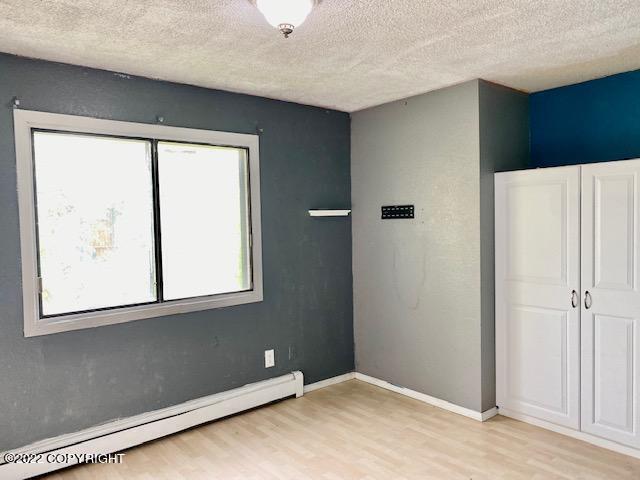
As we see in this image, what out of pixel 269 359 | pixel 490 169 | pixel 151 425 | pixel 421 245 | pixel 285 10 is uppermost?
pixel 285 10

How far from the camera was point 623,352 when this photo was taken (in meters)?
2.73

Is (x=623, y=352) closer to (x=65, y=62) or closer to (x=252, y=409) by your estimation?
(x=252, y=409)

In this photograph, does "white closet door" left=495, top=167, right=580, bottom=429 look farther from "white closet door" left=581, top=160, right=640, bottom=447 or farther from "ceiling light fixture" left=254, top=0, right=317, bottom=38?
"ceiling light fixture" left=254, top=0, right=317, bottom=38

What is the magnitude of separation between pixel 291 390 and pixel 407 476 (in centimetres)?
131

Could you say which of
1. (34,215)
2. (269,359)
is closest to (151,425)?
(269,359)

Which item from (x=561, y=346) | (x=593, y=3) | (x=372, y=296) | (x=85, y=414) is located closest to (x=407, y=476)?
(x=561, y=346)

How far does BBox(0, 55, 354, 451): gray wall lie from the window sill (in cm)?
5

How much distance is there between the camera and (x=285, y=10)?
184cm

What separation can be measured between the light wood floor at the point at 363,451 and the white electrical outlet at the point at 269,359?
0.32 meters

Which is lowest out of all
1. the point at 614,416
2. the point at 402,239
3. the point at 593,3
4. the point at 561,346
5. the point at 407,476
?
the point at 407,476

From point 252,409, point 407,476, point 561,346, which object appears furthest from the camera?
point 252,409

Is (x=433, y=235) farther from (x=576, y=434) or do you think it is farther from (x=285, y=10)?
(x=285, y=10)

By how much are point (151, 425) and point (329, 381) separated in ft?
5.06

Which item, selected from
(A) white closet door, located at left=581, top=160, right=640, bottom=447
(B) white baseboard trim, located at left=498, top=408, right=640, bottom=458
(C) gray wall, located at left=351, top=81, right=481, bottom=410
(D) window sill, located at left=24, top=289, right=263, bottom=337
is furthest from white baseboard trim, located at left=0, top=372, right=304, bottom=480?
(A) white closet door, located at left=581, top=160, right=640, bottom=447
